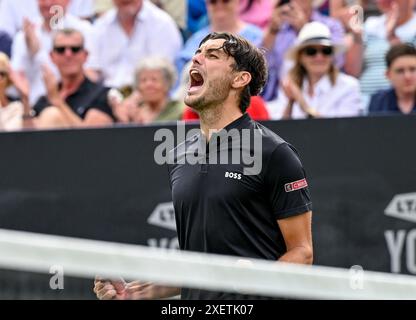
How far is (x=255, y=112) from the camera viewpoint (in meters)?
8.71

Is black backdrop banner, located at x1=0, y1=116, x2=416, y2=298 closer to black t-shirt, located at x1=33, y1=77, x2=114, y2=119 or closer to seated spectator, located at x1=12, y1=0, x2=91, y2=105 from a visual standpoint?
black t-shirt, located at x1=33, y1=77, x2=114, y2=119

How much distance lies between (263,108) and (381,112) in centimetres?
96

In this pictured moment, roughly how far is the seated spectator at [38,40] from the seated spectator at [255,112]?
1787mm

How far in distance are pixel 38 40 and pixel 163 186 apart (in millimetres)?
2439

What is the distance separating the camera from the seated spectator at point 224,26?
977cm

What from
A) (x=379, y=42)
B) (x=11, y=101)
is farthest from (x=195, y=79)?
(x=11, y=101)

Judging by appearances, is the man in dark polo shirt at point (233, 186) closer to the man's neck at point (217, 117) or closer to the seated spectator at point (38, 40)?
the man's neck at point (217, 117)

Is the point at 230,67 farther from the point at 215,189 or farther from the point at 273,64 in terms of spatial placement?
the point at 273,64

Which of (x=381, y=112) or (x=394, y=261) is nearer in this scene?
(x=394, y=261)

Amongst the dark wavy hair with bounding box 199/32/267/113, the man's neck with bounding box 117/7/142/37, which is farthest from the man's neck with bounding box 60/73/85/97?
the dark wavy hair with bounding box 199/32/267/113

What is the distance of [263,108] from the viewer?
8.85 meters

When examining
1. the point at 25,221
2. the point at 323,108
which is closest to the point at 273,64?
the point at 323,108

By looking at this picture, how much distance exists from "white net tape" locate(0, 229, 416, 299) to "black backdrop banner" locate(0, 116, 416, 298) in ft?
14.1

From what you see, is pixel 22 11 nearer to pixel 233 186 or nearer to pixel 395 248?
pixel 395 248
